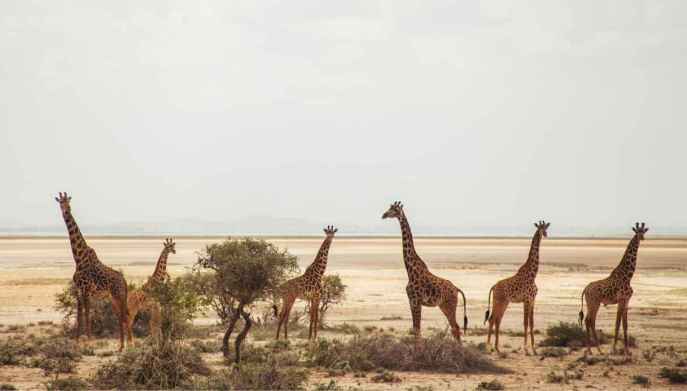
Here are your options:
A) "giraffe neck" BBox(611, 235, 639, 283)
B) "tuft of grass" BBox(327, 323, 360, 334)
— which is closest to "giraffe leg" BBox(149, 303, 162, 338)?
→ "tuft of grass" BBox(327, 323, 360, 334)

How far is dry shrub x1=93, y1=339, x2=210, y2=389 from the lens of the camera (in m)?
16.6

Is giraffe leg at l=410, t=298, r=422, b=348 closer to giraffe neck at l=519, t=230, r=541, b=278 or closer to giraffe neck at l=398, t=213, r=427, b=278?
giraffe neck at l=398, t=213, r=427, b=278

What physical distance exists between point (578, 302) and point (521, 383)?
68.0ft

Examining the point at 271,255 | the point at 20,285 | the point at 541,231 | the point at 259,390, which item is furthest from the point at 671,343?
the point at 20,285

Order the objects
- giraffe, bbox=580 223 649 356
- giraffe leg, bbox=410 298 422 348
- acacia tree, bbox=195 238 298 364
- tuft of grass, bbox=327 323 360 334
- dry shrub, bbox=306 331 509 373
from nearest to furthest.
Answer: dry shrub, bbox=306 331 509 373 < acacia tree, bbox=195 238 298 364 < giraffe leg, bbox=410 298 422 348 < giraffe, bbox=580 223 649 356 < tuft of grass, bbox=327 323 360 334

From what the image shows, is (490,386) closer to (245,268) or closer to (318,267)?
(245,268)

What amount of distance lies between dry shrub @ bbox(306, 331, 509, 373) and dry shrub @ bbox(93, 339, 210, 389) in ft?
11.7

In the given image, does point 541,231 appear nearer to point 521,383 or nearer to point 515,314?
point 521,383

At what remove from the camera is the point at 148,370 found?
16.9 metres

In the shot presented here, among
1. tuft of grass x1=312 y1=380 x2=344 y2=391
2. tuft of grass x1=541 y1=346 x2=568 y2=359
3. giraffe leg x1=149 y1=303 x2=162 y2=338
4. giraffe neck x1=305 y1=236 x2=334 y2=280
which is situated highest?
giraffe neck x1=305 y1=236 x2=334 y2=280

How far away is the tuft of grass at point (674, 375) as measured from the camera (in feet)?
Result: 59.3

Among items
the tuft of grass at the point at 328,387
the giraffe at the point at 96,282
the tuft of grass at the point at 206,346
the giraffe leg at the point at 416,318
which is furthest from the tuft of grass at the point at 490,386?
the giraffe at the point at 96,282

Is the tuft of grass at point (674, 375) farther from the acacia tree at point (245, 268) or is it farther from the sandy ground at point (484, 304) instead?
the acacia tree at point (245, 268)

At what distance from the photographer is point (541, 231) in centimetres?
2298
